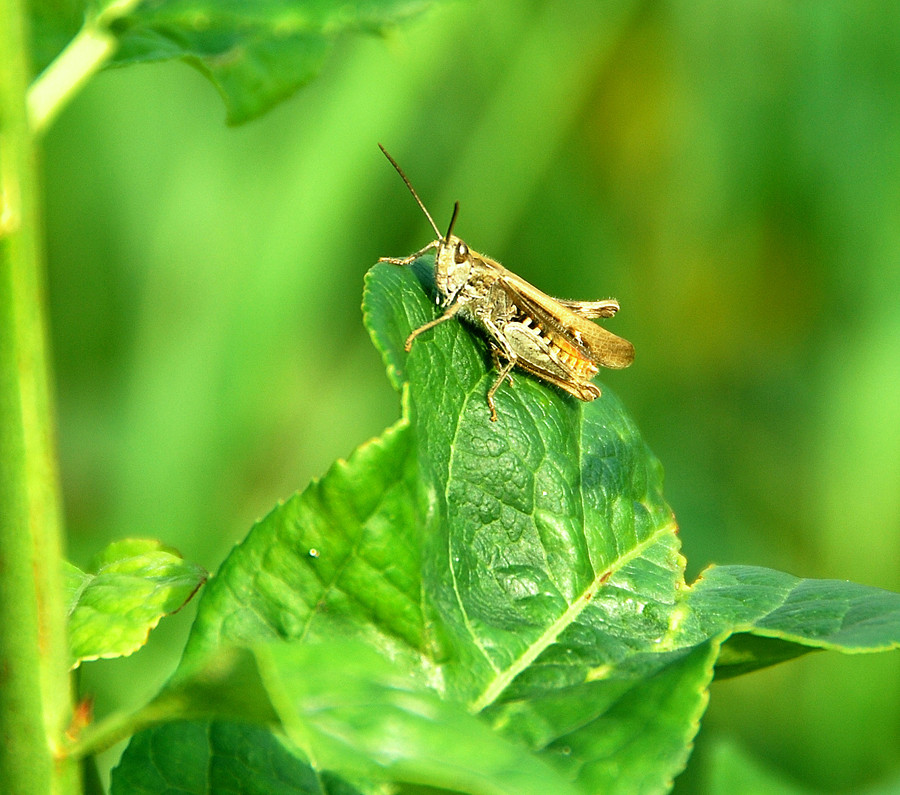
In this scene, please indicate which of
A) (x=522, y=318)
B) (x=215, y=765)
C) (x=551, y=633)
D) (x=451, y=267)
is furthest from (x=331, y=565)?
(x=522, y=318)

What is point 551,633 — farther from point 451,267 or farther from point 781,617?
point 451,267

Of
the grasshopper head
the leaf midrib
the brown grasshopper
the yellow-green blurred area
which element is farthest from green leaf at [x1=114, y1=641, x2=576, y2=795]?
the yellow-green blurred area

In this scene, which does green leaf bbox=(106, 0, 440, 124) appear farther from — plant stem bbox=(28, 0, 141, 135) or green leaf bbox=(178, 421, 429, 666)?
green leaf bbox=(178, 421, 429, 666)

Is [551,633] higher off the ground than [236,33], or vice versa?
[236,33]

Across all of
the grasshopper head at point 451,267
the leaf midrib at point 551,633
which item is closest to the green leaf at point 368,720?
the leaf midrib at point 551,633

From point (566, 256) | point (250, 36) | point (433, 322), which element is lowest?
point (433, 322)

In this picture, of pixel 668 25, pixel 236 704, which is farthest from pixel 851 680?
pixel 236 704
